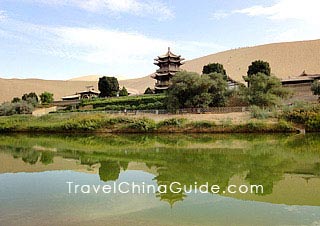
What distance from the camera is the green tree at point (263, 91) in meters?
38.1

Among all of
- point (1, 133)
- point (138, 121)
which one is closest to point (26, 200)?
point (138, 121)

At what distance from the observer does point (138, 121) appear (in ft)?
117

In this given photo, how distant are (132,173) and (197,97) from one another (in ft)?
78.3

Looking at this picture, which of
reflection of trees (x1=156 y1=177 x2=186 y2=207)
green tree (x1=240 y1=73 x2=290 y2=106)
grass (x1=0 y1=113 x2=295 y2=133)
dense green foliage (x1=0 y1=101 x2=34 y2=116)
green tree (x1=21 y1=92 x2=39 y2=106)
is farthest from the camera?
green tree (x1=21 y1=92 x2=39 y2=106)

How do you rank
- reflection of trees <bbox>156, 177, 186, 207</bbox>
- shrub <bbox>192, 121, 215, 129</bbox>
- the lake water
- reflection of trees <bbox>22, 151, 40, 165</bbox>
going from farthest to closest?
shrub <bbox>192, 121, 215, 129</bbox>, reflection of trees <bbox>22, 151, 40, 165</bbox>, reflection of trees <bbox>156, 177, 186, 207</bbox>, the lake water

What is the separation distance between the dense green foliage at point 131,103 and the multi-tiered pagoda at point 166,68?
7.08 meters

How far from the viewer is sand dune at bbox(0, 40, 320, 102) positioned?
90938mm

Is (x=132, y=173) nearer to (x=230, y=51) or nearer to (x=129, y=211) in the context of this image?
(x=129, y=211)

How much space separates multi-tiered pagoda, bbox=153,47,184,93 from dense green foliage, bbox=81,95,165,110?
23.2ft

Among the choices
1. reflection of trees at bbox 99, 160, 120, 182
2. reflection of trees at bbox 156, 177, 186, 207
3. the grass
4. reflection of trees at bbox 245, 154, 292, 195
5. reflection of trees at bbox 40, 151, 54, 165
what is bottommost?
reflection of trees at bbox 40, 151, 54, 165

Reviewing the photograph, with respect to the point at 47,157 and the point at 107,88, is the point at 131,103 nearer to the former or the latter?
the point at 107,88

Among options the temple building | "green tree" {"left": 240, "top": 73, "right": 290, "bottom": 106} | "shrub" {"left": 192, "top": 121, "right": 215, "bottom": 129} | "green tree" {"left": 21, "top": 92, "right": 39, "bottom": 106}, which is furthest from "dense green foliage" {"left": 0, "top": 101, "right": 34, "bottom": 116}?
the temple building

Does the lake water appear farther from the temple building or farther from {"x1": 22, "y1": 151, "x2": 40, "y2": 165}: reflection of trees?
the temple building

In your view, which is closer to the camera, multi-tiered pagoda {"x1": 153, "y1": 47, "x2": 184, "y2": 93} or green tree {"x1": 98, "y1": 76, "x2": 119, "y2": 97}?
multi-tiered pagoda {"x1": 153, "y1": 47, "x2": 184, "y2": 93}
